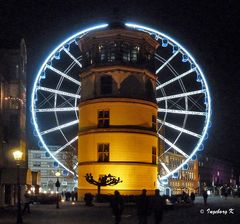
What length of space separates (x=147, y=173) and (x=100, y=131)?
634cm

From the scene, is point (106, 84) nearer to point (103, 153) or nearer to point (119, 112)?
point (119, 112)

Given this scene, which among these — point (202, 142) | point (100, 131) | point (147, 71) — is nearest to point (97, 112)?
point (100, 131)

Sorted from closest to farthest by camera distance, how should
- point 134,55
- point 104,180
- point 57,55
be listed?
1. point 104,180
2. point 134,55
3. point 57,55

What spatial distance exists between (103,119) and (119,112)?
1722 mm

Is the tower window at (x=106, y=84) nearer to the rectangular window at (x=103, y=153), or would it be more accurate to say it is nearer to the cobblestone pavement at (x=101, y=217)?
the rectangular window at (x=103, y=153)

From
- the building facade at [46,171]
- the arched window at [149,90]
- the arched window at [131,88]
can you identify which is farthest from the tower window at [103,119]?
the building facade at [46,171]

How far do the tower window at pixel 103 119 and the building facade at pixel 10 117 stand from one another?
7859 millimetres

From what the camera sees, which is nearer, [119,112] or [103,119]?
[119,112]

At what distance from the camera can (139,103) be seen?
5747 centimetres

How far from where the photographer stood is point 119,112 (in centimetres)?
5678

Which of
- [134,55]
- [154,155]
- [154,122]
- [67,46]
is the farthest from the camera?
[67,46]

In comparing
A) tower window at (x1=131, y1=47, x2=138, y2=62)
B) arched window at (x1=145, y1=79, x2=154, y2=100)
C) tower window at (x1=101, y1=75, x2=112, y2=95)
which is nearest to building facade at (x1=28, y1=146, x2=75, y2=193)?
arched window at (x1=145, y1=79, x2=154, y2=100)

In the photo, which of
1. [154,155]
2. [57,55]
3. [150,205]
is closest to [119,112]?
[154,155]

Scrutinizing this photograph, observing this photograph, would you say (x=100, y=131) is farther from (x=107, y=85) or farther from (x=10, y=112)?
(x=10, y=112)
